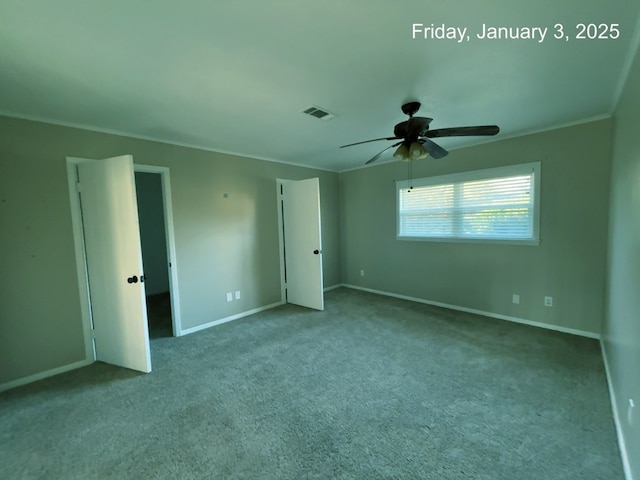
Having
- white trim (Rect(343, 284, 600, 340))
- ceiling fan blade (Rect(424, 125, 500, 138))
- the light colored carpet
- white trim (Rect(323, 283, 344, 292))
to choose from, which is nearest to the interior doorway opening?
the light colored carpet

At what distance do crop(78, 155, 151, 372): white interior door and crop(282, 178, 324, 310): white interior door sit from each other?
230 centimetres

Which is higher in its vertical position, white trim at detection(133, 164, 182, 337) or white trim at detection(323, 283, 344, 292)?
white trim at detection(133, 164, 182, 337)

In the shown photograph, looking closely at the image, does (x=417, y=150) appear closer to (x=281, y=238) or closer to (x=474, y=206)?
(x=474, y=206)

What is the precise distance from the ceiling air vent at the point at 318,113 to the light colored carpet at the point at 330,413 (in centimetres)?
245

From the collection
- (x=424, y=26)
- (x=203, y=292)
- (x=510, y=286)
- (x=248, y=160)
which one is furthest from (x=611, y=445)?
(x=248, y=160)

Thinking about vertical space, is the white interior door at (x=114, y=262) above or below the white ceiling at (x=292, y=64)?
below

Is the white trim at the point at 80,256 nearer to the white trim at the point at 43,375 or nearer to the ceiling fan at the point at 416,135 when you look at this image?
the white trim at the point at 43,375

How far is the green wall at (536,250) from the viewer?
117 inches

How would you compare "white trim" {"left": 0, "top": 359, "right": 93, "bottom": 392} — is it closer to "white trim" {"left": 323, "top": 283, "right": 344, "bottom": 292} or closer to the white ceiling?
the white ceiling

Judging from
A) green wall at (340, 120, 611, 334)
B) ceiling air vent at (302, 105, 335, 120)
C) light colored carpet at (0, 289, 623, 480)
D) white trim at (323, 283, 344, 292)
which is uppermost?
ceiling air vent at (302, 105, 335, 120)

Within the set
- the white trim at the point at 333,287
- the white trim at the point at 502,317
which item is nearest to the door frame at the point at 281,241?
the white trim at the point at 333,287

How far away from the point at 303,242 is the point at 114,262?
246 centimetres

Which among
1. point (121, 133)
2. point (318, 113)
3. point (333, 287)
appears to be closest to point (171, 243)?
point (121, 133)

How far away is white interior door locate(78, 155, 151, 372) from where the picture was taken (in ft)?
8.29
